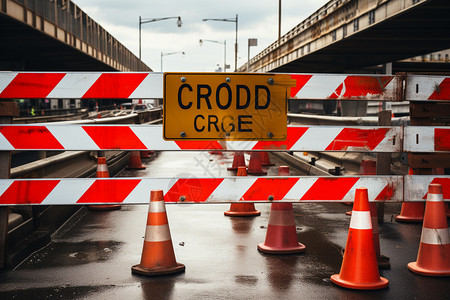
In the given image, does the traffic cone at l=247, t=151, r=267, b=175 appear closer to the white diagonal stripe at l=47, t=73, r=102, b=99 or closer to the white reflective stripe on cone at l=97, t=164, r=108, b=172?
the white reflective stripe on cone at l=97, t=164, r=108, b=172

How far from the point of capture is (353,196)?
5.99m

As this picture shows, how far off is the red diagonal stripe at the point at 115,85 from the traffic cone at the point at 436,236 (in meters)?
2.94

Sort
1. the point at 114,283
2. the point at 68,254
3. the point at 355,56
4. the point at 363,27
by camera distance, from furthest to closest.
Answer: the point at 355,56 < the point at 363,27 < the point at 68,254 < the point at 114,283

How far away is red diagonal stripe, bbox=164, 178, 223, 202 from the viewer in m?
5.80

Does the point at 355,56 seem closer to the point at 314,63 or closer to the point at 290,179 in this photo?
the point at 314,63

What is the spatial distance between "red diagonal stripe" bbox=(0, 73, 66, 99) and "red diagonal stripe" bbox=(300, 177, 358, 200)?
2.61 metres

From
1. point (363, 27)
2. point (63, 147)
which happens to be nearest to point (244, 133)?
point (63, 147)

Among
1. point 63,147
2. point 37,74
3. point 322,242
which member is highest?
point 37,74

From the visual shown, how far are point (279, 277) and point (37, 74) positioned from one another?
2.95 metres

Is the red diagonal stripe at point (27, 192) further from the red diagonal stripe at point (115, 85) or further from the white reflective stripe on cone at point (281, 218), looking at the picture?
the white reflective stripe on cone at point (281, 218)

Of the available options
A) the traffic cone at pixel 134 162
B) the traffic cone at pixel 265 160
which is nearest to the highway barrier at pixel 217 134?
the traffic cone at pixel 134 162

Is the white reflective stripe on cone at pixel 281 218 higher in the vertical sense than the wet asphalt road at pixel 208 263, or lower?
higher

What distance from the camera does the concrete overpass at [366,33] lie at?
26859mm

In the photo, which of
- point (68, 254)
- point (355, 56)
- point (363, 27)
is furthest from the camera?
point (355, 56)
